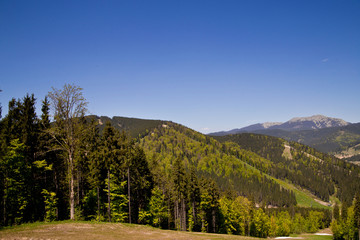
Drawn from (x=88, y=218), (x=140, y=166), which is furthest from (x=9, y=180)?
(x=140, y=166)

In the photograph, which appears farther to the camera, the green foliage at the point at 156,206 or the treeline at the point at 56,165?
the green foliage at the point at 156,206

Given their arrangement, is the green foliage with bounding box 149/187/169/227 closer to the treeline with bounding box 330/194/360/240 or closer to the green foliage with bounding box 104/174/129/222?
the green foliage with bounding box 104/174/129/222

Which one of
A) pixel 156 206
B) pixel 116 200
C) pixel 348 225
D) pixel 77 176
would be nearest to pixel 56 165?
pixel 77 176

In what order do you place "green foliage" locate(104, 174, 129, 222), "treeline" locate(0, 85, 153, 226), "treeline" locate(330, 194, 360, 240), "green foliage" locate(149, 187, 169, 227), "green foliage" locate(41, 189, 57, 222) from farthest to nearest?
"treeline" locate(330, 194, 360, 240), "green foliage" locate(149, 187, 169, 227), "green foliage" locate(104, 174, 129, 222), "green foliage" locate(41, 189, 57, 222), "treeline" locate(0, 85, 153, 226)

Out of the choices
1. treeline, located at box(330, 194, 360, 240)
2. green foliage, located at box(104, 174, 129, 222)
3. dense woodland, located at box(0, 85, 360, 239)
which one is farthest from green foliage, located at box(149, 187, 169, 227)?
treeline, located at box(330, 194, 360, 240)

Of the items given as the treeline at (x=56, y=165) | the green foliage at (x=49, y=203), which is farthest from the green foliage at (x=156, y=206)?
the green foliage at (x=49, y=203)

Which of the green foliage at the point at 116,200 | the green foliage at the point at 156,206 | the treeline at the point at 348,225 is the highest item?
the green foliage at the point at 116,200

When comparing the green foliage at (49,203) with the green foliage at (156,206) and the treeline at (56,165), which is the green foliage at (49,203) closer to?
the treeline at (56,165)

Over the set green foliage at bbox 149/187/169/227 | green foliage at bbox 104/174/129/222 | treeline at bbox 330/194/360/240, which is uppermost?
green foliage at bbox 104/174/129/222

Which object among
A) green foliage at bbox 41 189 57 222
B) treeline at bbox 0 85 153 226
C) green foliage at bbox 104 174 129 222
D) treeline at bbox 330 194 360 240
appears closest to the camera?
treeline at bbox 0 85 153 226

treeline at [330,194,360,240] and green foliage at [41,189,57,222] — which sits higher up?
green foliage at [41,189,57,222]

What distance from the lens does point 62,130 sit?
2386 cm

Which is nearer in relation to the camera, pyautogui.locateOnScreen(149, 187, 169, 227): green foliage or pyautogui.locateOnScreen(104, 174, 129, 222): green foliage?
pyautogui.locateOnScreen(104, 174, 129, 222): green foliage

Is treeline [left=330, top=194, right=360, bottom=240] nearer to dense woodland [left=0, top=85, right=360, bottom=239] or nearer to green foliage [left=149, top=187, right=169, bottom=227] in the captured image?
dense woodland [left=0, top=85, right=360, bottom=239]
